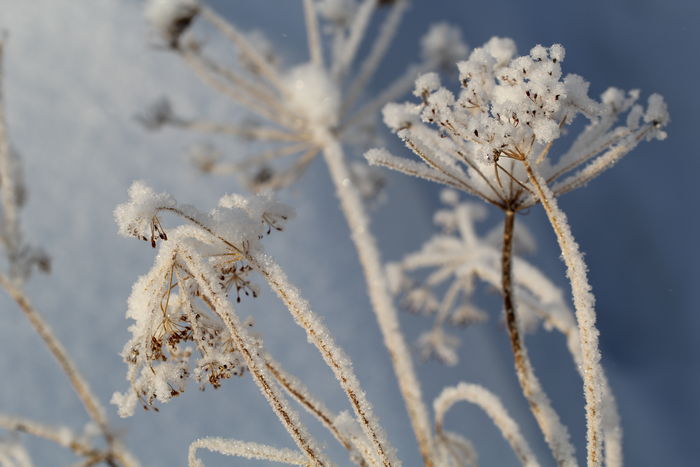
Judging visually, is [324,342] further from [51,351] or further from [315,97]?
[315,97]

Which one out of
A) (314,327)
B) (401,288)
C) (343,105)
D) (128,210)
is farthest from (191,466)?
(401,288)

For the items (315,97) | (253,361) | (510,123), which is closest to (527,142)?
(510,123)

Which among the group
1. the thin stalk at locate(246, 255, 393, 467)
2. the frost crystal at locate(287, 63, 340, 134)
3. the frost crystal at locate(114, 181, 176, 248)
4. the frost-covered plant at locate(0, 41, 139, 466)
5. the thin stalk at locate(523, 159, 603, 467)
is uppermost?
the frost crystal at locate(287, 63, 340, 134)

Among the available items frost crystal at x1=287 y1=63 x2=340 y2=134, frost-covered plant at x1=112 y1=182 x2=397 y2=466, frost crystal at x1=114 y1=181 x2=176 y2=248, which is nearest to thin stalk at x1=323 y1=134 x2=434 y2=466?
frost crystal at x1=287 y1=63 x2=340 y2=134

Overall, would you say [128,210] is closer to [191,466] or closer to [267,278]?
[267,278]

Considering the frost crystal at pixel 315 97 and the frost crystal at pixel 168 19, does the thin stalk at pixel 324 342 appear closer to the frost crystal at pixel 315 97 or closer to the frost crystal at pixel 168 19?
the frost crystal at pixel 315 97

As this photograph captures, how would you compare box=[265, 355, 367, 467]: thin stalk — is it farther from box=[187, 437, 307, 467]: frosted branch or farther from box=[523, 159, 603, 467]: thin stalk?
box=[523, 159, 603, 467]: thin stalk
